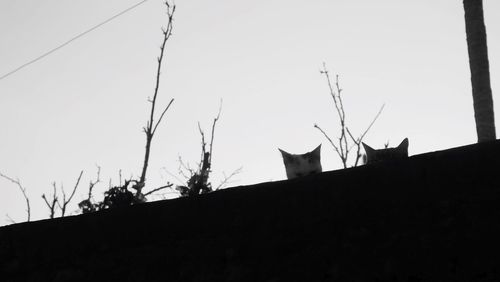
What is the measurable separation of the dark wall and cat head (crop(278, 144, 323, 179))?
4.37 meters

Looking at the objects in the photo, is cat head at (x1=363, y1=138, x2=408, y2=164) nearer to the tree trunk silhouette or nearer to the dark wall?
the tree trunk silhouette

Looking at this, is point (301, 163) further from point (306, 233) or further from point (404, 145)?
point (306, 233)

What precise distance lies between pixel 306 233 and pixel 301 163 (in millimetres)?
4811

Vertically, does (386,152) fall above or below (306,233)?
above

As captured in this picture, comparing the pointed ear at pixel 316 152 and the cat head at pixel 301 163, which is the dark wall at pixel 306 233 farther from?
the pointed ear at pixel 316 152

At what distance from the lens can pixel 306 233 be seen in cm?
212

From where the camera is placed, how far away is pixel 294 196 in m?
2.34

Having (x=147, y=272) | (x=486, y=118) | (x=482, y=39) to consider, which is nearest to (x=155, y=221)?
(x=147, y=272)

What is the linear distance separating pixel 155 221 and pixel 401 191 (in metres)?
1.20

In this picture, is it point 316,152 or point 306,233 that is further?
point 316,152

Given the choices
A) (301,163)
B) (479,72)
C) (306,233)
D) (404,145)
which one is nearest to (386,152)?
(404,145)

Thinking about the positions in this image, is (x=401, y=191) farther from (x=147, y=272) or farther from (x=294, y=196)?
(x=147, y=272)

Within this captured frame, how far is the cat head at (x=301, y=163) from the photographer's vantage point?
6.85 meters

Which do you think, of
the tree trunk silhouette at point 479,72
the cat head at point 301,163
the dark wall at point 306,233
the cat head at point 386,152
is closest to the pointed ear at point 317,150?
the cat head at point 301,163
